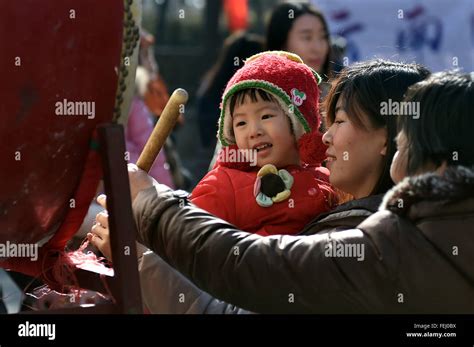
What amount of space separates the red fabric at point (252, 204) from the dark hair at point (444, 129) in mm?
562

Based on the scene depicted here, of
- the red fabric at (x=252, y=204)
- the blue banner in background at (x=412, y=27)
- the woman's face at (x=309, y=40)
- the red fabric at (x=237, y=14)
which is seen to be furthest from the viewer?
the red fabric at (x=237, y=14)

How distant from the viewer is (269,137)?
2.71 meters

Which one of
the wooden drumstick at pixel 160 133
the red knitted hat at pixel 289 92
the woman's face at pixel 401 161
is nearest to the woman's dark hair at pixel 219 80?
the red knitted hat at pixel 289 92

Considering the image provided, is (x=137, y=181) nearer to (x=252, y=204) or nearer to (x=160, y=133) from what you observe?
(x=160, y=133)

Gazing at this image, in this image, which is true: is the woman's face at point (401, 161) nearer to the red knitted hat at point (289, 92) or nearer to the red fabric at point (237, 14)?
the red knitted hat at point (289, 92)

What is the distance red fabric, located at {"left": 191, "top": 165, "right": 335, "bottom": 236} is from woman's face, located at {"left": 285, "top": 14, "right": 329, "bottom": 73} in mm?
1720

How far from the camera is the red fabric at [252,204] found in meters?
2.61

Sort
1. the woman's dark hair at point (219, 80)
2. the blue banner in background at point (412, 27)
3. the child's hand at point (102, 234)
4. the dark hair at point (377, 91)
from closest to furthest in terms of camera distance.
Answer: the child's hand at point (102, 234) → the dark hair at point (377, 91) → the woman's dark hair at point (219, 80) → the blue banner in background at point (412, 27)

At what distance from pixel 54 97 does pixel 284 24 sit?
2.58 m

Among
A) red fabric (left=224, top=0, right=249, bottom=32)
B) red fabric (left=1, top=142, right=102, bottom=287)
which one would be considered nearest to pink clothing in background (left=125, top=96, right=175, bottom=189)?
red fabric (left=1, top=142, right=102, bottom=287)

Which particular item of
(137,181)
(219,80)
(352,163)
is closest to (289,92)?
(352,163)

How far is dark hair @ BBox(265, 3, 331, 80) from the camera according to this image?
451 centimetres

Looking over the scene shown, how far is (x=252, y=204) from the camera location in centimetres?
262
